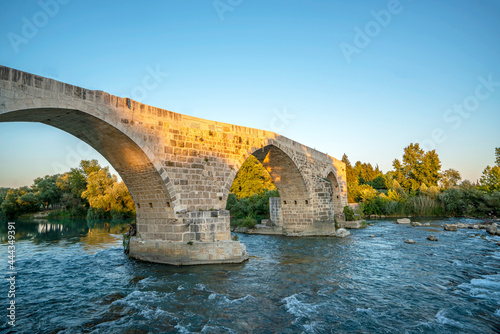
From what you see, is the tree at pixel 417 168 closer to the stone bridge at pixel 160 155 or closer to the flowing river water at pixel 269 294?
the flowing river water at pixel 269 294

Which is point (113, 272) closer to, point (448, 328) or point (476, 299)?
point (448, 328)

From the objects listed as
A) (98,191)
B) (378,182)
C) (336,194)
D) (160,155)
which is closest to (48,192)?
(98,191)

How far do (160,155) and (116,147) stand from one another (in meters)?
1.29

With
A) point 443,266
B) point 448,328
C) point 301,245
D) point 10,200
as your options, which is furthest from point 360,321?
point 10,200

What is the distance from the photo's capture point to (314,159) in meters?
17.1

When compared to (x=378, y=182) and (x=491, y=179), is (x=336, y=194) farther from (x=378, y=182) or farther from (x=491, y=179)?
(x=378, y=182)

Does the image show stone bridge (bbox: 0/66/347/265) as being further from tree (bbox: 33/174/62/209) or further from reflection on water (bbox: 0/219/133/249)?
tree (bbox: 33/174/62/209)

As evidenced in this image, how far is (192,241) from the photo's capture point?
8.47 m

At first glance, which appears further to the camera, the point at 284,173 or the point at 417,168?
the point at 417,168

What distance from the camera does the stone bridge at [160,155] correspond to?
623 cm

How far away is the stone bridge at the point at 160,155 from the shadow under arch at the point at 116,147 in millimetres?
22

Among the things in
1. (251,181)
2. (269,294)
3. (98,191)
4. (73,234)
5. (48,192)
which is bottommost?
(269,294)

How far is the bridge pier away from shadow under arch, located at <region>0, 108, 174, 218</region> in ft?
2.08

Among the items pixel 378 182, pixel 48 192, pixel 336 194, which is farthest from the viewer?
pixel 378 182
